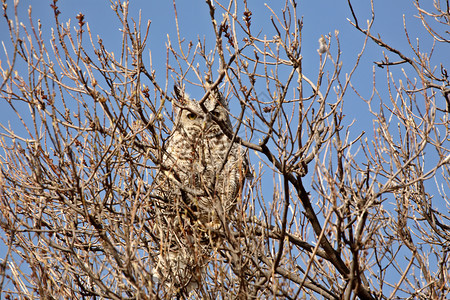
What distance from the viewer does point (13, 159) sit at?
4.67m

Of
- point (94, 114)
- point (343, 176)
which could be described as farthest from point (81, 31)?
point (343, 176)

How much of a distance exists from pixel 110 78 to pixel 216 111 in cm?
319

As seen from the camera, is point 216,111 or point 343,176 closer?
point 343,176

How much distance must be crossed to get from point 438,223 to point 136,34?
3.81 meters

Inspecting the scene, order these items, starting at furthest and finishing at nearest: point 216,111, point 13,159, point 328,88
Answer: point 216,111
point 13,159
point 328,88

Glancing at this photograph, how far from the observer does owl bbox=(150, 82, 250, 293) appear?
404 cm

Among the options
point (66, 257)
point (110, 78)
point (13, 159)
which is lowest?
point (66, 257)

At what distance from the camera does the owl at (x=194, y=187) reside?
13.2ft

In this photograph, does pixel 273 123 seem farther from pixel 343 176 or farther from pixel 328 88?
pixel 343 176

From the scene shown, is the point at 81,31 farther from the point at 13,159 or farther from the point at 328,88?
the point at 328,88

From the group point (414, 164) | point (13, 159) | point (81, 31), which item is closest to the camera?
point (81, 31)

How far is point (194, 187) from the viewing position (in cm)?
441

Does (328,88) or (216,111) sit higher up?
(216,111)

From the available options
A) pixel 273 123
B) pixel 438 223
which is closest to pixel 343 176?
pixel 273 123
